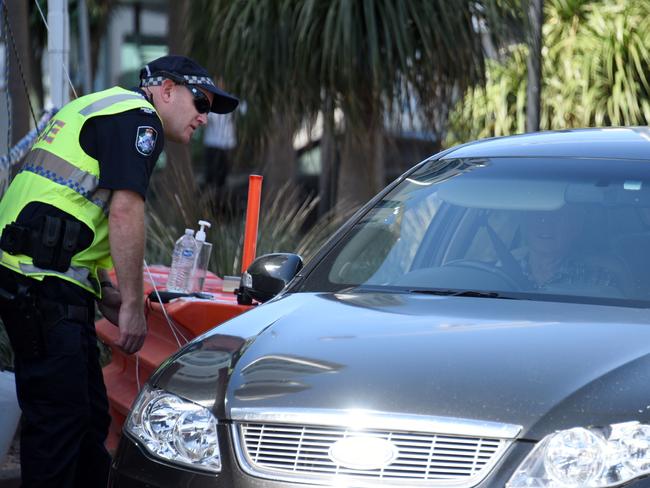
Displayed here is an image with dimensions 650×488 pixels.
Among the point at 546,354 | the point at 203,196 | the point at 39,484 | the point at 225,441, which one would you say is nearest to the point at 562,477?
the point at 546,354

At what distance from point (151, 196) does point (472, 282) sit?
11.1m

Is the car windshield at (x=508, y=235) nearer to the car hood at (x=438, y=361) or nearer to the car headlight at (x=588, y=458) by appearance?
the car hood at (x=438, y=361)

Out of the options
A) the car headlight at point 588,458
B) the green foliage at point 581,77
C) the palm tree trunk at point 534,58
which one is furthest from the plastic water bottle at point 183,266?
the green foliage at point 581,77

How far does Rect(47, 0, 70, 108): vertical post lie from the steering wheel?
9.95 ft

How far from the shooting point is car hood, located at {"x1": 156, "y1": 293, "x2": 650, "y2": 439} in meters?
3.07

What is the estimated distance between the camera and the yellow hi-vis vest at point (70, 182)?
4473 mm

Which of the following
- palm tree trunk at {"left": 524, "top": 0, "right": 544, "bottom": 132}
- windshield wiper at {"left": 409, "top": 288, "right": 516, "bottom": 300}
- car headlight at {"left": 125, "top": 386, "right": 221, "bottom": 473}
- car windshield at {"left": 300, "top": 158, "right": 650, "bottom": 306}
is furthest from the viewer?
palm tree trunk at {"left": 524, "top": 0, "right": 544, "bottom": 132}

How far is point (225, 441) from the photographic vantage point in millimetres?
3244

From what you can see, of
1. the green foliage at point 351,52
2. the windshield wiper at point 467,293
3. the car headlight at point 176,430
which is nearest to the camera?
the car headlight at point 176,430

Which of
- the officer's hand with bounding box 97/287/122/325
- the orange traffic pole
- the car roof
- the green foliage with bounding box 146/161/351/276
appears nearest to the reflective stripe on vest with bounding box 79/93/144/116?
the officer's hand with bounding box 97/287/122/325

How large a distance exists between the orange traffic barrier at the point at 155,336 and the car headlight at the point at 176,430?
160cm

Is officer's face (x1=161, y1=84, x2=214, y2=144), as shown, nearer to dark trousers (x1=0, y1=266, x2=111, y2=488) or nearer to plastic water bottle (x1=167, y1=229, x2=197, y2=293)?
dark trousers (x1=0, y1=266, x2=111, y2=488)

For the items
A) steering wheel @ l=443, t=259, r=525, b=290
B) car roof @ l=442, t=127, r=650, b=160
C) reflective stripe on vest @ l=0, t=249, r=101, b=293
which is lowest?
reflective stripe on vest @ l=0, t=249, r=101, b=293

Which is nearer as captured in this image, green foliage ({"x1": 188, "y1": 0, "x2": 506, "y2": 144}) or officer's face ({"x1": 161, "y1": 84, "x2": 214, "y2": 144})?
officer's face ({"x1": 161, "y1": 84, "x2": 214, "y2": 144})
